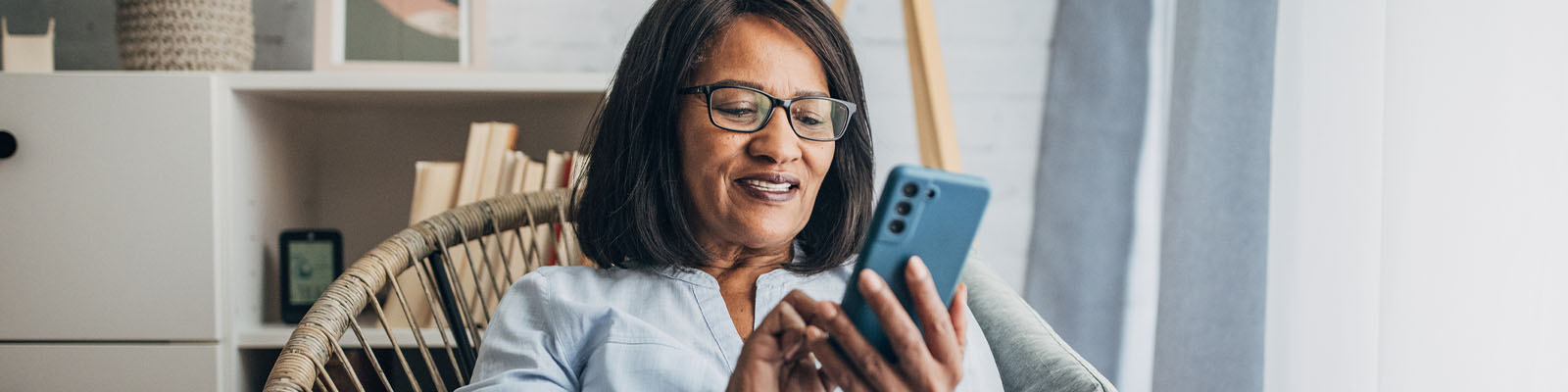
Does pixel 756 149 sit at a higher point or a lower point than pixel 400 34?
lower

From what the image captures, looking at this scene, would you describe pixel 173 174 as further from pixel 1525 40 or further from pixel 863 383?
pixel 1525 40

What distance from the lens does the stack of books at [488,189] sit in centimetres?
121

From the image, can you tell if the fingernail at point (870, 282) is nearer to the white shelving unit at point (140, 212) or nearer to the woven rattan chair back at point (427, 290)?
the woven rattan chair back at point (427, 290)

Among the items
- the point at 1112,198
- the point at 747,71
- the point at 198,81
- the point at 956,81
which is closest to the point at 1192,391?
the point at 1112,198

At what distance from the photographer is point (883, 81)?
163 cm

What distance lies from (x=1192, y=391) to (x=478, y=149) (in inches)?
36.6

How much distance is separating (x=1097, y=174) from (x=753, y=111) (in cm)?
89

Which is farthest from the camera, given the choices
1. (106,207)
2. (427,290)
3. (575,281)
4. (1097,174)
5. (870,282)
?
(1097,174)

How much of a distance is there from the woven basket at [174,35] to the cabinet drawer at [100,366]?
1.18 ft

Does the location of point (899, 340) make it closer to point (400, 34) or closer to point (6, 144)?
point (400, 34)

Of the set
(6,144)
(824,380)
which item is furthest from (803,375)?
(6,144)

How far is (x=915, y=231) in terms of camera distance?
0.50 m

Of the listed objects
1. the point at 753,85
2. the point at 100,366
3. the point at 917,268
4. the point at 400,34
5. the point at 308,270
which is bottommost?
the point at 100,366

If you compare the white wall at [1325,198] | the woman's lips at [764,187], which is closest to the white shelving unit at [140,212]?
the woman's lips at [764,187]
